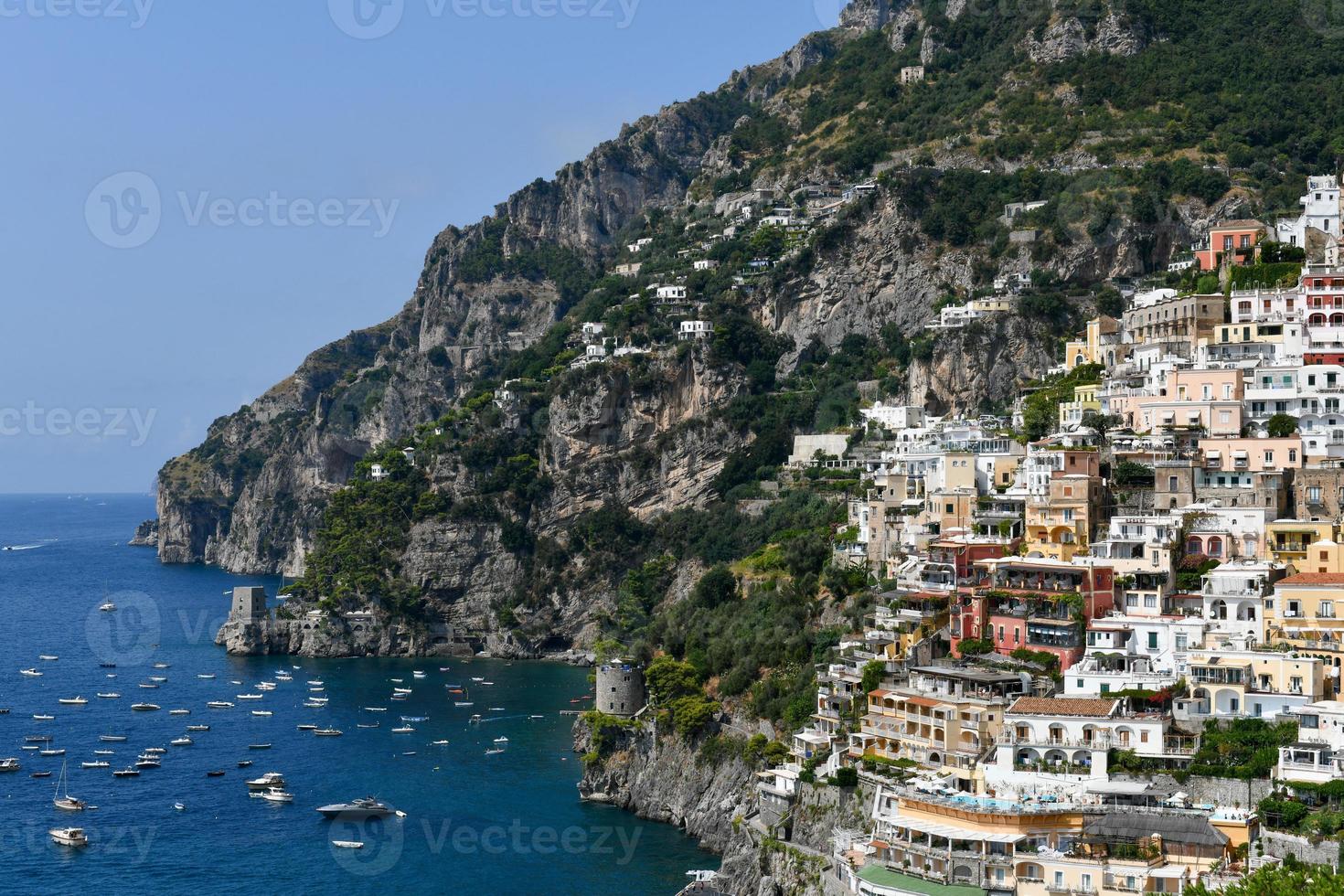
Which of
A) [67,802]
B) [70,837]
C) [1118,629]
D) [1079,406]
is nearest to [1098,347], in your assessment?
[1079,406]

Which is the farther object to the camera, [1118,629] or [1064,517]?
[1064,517]

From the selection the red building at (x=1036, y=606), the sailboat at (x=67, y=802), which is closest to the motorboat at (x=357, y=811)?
the sailboat at (x=67, y=802)

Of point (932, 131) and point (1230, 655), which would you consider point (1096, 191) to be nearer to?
point (932, 131)

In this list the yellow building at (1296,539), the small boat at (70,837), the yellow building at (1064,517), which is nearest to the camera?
the yellow building at (1296,539)

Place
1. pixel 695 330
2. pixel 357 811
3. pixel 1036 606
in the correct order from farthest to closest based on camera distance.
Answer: pixel 695 330 → pixel 357 811 → pixel 1036 606

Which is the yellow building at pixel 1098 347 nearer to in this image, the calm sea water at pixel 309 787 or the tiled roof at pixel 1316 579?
the tiled roof at pixel 1316 579

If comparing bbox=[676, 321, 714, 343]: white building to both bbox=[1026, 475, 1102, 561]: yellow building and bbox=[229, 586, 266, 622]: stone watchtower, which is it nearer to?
bbox=[229, 586, 266, 622]: stone watchtower

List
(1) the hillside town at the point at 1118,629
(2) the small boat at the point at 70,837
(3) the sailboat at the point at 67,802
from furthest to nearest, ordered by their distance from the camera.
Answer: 1. (3) the sailboat at the point at 67,802
2. (2) the small boat at the point at 70,837
3. (1) the hillside town at the point at 1118,629

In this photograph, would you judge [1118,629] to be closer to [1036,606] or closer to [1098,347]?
[1036,606]
